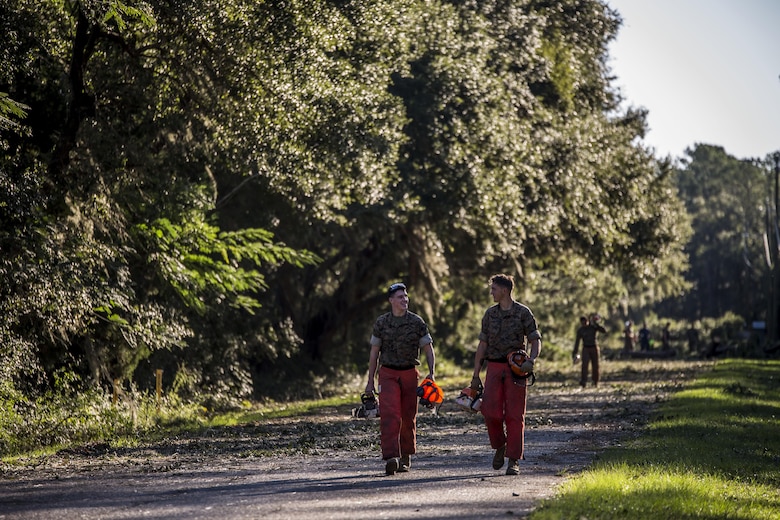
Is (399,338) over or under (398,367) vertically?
over

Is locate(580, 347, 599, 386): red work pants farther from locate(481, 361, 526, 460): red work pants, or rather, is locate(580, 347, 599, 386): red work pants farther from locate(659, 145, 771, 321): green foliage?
locate(659, 145, 771, 321): green foliage

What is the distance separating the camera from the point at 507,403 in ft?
44.2

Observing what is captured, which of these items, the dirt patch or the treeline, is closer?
the dirt patch

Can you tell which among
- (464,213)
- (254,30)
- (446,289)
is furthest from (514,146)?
(254,30)

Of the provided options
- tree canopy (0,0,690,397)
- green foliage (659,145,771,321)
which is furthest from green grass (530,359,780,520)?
green foliage (659,145,771,321)

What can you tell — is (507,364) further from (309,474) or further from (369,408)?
(309,474)

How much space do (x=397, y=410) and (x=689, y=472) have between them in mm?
3328

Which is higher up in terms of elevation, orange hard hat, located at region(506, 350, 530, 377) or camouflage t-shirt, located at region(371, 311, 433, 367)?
camouflage t-shirt, located at region(371, 311, 433, 367)

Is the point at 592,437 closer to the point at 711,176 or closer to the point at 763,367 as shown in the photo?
the point at 763,367

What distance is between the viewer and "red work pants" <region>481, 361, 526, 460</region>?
1347 centimetres

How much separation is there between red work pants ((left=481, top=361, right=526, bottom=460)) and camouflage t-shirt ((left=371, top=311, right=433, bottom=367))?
2.75 ft

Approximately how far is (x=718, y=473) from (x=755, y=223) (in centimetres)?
13437

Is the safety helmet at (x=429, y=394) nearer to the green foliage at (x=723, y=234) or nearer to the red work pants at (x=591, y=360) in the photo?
the red work pants at (x=591, y=360)

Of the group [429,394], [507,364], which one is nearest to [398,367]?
[429,394]
